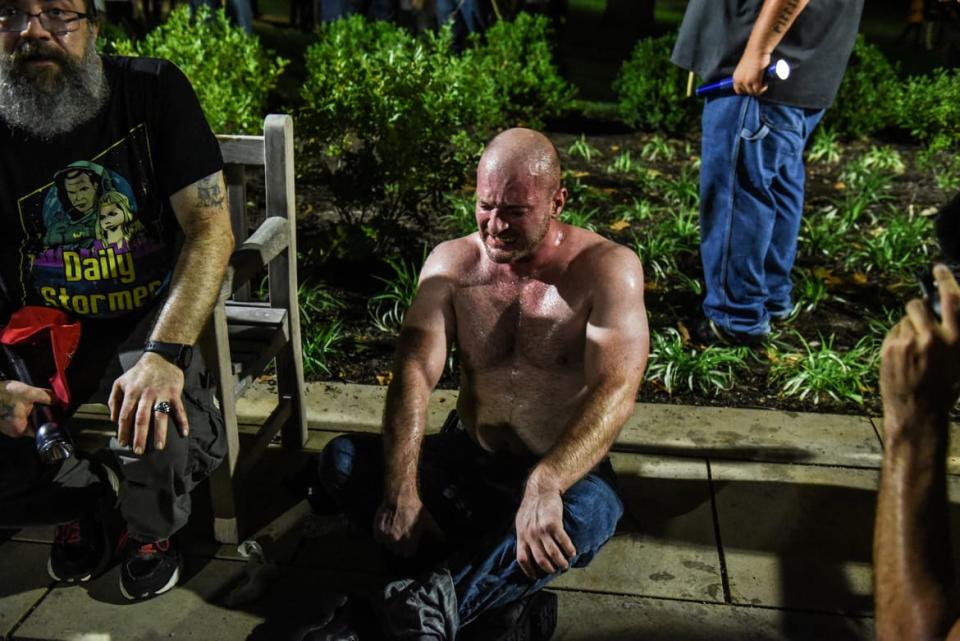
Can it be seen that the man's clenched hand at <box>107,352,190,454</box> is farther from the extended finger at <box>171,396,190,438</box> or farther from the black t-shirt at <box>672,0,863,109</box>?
the black t-shirt at <box>672,0,863,109</box>

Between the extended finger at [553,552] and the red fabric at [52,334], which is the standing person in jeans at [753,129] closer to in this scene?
the extended finger at [553,552]

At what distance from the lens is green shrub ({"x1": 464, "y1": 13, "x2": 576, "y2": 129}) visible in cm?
780

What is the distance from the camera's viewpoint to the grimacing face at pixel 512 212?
9.42ft

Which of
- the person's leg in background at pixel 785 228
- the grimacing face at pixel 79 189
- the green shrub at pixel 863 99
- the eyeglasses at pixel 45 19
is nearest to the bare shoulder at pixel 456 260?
the grimacing face at pixel 79 189

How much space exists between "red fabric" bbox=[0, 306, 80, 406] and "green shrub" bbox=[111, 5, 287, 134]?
226 centimetres

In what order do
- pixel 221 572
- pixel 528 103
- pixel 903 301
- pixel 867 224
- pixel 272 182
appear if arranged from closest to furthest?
1. pixel 221 572
2. pixel 272 182
3. pixel 903 301
4. pixel 867 224
5. pixel 528 103

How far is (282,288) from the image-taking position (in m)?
3.80

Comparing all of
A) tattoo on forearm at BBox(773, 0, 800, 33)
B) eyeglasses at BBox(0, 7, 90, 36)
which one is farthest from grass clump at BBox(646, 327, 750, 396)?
eyeglasses at BBox(0, 7, 90, 36)

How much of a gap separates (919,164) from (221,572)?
5702mm

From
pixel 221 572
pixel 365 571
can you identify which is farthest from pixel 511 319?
pixel 221 572

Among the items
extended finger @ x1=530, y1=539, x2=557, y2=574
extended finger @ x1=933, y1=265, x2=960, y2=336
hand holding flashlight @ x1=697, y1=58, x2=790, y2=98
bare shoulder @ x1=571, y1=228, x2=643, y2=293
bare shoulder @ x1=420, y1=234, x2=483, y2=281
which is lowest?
extended finger @ x1=530, y1=539, x2=557, y2=574

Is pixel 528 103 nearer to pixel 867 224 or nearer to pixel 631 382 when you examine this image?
pixel 867 224

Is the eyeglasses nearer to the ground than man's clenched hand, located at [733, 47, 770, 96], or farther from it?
farther from it

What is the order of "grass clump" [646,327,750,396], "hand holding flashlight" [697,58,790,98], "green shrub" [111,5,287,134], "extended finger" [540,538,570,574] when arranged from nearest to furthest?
"extended finger" [540,538,570,574], "hand holding flashlight" [697,58,790,98], "grass clump" [646,327,750,396], "green shrub" [111,5,287,134]
